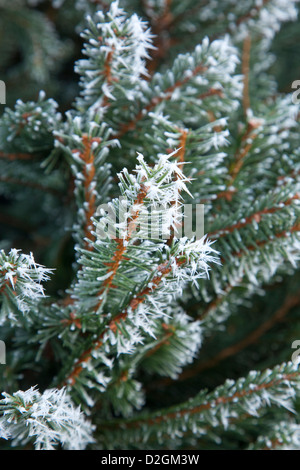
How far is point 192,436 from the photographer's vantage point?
1.63ft

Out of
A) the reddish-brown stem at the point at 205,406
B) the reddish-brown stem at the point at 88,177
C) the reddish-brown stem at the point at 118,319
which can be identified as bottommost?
the reddish-brown stem at the point at 205,406

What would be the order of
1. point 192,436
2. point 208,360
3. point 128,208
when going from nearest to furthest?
point 128,208
point 192,436
point 208,360

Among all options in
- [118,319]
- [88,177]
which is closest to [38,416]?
[118,319]

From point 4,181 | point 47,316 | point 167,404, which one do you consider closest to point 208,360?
point 167,404

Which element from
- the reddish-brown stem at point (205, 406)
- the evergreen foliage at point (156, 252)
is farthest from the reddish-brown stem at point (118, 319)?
the reddish-brown stem at point (205, 406)

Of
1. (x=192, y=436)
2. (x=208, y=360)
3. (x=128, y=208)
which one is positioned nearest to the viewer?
(x=128, y=208)

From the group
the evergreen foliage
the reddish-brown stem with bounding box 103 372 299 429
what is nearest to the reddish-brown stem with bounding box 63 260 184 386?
the evergreen foliage

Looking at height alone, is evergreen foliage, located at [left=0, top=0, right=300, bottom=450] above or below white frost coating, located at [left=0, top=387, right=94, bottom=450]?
above

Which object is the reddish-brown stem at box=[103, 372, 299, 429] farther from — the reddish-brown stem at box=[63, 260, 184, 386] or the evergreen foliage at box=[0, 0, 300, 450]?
the reddish-brown stem at box=[63, 260, 184, 386]

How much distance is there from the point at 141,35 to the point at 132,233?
0.75 feet

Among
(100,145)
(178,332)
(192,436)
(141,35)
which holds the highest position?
(141,35)

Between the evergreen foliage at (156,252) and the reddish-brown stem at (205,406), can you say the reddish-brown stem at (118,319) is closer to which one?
the evergreen foliage at (156,252)

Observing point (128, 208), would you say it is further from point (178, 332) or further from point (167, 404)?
point (167, 404)

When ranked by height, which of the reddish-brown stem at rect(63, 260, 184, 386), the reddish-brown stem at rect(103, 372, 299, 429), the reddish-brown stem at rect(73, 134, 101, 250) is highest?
the reddish-brown stem at rect(73, 134, 101, 250)
